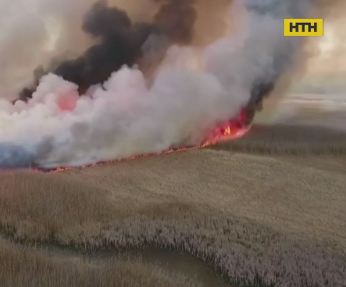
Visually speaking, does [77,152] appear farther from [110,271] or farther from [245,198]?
[110,271]

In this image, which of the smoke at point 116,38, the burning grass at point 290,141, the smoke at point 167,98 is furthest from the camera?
the smoke at point 116,38

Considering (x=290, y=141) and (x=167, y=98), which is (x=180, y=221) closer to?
(x=167, y=98)

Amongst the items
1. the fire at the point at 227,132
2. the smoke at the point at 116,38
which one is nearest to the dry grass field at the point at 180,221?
the fire at the point at 227,132

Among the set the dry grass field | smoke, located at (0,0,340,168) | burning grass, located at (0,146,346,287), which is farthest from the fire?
burning grass, located at (0,146,346,287)

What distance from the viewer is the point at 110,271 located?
402 centimetres

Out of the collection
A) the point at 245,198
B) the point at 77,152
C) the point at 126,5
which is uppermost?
the point at 126,5

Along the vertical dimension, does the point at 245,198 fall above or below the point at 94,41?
below

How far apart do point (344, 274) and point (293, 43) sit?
663cm

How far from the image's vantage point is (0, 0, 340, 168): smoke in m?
8.02

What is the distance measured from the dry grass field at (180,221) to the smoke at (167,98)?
0.60 meters

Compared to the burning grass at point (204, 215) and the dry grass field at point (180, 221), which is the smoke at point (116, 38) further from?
the burning grass at point (204, 215)

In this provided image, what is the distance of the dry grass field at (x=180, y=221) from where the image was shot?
4176 mm

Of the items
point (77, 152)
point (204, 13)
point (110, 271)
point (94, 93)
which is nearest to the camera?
point (110, 271)

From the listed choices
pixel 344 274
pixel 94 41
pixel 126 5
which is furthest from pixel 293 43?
pixel 344 274
